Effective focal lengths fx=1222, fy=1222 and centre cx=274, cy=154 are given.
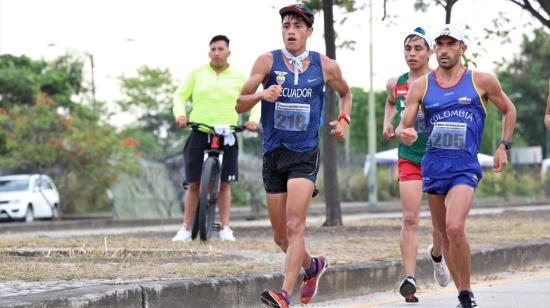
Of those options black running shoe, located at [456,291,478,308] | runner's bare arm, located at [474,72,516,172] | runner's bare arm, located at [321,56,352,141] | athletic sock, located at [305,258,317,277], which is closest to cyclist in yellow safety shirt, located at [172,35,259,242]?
runner's bare arm, located at [321,56,352,141]

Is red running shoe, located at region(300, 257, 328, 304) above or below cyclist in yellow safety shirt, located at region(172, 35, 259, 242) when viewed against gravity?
below

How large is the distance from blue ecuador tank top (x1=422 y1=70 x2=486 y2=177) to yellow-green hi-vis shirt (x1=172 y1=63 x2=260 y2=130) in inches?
196

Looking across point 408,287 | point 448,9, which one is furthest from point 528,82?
point 408,287

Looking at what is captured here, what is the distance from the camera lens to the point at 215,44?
13.7 metres

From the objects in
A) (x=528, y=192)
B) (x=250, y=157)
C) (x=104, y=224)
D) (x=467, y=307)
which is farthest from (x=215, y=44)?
(x=528, y=192)

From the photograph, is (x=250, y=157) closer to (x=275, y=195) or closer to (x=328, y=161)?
(x=328, y=161)

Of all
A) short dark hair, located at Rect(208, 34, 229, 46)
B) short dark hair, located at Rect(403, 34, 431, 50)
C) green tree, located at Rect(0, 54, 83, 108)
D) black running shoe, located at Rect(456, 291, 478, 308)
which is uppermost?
green tree, located at Rect(0, 54, 83, 108)

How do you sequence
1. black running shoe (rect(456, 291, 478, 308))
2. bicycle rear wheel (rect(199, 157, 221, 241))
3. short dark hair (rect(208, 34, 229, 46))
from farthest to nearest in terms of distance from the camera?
short dark hair (rect(208, 34, 229, 46))
bicycle rear wheel (rect(199, 157, 221, 241))
black running shoe (rect(456, 291, 478, 308))

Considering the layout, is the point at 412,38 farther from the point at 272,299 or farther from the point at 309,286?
the point at 272,299

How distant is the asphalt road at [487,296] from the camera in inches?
385

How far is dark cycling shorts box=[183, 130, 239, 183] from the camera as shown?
45.4 feet

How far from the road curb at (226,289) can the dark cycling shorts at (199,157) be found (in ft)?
9.89

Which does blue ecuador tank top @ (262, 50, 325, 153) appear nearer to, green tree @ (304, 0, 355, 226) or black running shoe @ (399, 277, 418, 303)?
black running shoe @ (399, 277, 418, 303)

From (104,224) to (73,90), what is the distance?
117 ft
